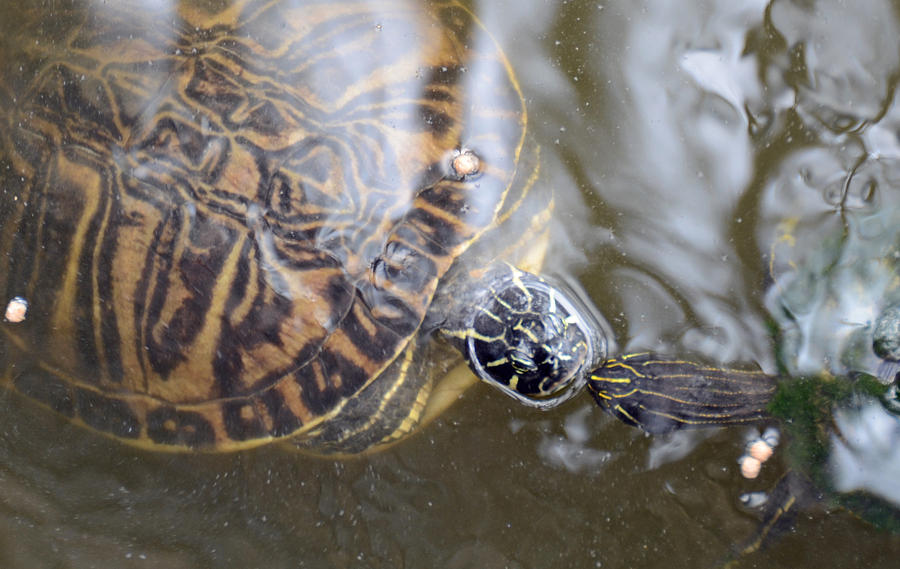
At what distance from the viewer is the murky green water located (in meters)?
2.92

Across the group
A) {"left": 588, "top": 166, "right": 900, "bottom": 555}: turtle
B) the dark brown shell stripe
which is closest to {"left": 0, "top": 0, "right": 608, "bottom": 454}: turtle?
the dark brown shell stripe

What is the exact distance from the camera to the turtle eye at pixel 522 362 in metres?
2.82

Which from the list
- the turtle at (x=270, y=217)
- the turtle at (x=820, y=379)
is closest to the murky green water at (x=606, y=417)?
the turtle at (x=820, y=379)

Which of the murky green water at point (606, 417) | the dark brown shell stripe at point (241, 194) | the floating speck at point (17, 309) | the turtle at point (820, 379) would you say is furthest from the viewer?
the floating speck at point (17, 309)

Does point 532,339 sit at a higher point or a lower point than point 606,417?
higher

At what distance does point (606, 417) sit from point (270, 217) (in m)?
1.79

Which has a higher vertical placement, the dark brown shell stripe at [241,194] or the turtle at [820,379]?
the dark brown shell stripe at [241,194]

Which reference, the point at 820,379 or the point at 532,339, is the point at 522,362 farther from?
the point at 820,379

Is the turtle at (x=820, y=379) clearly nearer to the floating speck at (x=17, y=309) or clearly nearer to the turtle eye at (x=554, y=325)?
the turtle eye at (x=554, y=325)

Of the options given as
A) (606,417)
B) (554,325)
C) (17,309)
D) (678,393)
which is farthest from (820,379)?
(17,309)

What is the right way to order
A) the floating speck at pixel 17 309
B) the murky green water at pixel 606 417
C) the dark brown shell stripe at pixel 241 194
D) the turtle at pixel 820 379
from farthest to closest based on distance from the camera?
the floating speck at pixel 17 309
the murky green water at pixel 606 417
the turtle at pixel 820 379
the dark brown shell stripe at pixel 241 194

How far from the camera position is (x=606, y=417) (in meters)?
3.04

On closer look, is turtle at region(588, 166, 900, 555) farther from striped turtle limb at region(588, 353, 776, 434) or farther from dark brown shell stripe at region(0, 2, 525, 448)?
dark brown shell stripe at region(0, 2, 525, 448)

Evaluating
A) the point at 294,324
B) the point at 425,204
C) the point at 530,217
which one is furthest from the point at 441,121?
the point at 294,324
